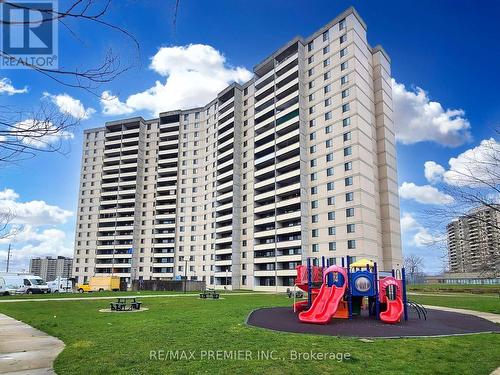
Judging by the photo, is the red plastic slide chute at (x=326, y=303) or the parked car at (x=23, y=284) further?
the parked car at (x=23, y=284)

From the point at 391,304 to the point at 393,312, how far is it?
0.80 metres

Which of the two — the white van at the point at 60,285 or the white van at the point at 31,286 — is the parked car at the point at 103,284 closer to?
the white van at the point at 60,285

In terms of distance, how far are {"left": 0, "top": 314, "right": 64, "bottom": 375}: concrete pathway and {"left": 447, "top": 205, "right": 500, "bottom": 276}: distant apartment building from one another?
52.0 feet

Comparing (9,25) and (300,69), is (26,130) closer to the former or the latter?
(9,25)

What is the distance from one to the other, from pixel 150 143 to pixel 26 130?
101066mm

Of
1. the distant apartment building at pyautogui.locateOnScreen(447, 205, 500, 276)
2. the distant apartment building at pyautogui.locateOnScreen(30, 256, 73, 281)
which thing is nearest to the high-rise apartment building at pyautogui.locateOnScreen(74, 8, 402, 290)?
the distant apartment building at pyautogui.locateOnScreen(447, 205, 500, 276)

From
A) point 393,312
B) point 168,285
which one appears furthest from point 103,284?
point 393,312

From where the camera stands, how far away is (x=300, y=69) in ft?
226

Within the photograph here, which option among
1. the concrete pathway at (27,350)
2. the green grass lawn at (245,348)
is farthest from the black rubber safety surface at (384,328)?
the concrete pathway at (27,350)

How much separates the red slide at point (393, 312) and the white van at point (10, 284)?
4692 cm

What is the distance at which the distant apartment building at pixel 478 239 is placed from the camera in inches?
658

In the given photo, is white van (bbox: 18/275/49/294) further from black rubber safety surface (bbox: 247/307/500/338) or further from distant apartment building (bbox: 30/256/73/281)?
distant apartment building (bbox: 30/256/73/281)

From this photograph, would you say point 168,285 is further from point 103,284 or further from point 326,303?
point 326,303

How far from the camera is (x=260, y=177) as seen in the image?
73.9 m
